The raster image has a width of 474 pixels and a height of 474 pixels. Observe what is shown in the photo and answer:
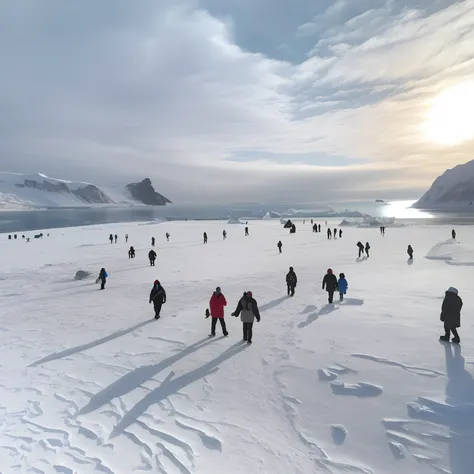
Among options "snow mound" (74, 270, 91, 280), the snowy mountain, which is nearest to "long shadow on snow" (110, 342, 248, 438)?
"snow mound" (74, 270, 91, 280)

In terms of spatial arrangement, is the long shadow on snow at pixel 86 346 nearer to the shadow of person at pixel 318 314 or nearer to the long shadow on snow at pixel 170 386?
the long shadow on snow at pixel 170 386

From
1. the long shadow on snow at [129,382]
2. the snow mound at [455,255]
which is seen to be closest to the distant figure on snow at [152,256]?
the long shadow on snow at [129,382]

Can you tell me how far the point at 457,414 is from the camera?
4.93 meters

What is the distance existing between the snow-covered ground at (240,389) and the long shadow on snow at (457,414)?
20mm

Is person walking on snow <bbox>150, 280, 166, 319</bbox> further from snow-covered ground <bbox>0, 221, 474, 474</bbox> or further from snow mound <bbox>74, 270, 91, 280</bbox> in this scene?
snow mound <bbox>74, 270, 91, 280</bbox>

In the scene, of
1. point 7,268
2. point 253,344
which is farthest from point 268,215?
point 253,344

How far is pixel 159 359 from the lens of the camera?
741cm

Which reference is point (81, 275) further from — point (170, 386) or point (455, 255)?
point (455, 255)

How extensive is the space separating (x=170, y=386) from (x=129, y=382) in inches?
34.8

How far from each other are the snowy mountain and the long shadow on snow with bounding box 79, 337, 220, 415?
19191 cm

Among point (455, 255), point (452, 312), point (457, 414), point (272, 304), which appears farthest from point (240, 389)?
point (455, 255)

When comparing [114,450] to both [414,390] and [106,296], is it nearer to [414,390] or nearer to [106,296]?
[414,390]

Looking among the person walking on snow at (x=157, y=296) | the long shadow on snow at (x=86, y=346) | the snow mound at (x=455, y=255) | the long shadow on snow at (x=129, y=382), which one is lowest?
the long shadow on snow at (x=86, y=346)

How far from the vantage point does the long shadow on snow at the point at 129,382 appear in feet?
19.0
